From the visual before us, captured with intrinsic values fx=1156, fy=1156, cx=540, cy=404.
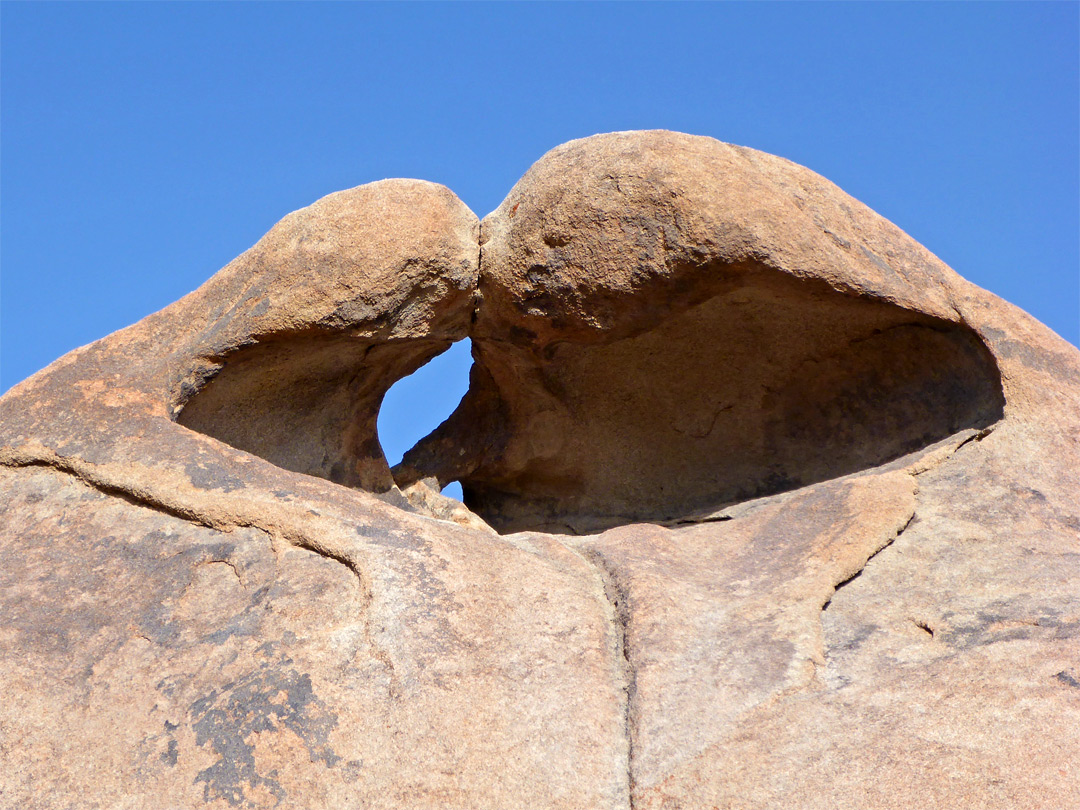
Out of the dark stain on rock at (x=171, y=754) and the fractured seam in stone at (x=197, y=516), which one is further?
the fractured seam in stone at (x=197, y=516)

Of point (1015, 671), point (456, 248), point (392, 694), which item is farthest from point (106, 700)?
point (1015, 671)

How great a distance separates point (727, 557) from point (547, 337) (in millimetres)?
888

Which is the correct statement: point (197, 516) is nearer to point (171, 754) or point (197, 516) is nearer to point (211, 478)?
point (211, 478)

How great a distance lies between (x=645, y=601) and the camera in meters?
2.77

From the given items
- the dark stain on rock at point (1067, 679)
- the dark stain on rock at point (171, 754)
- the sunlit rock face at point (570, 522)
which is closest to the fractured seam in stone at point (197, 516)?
the sunlit rock face at point (570, 522)

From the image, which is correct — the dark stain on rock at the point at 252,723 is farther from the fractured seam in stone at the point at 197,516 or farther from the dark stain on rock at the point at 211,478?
the dark stain on rock at the point at 211,478

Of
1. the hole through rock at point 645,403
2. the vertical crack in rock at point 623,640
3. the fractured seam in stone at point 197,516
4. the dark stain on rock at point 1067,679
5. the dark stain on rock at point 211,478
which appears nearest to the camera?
the dark stain on rock at point 1067,679

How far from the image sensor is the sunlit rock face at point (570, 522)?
227 cm

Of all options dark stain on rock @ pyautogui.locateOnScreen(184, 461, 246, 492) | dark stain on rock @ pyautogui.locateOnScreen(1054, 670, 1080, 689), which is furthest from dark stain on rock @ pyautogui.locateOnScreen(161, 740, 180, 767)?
dark stain on rock @ pyautogui.locateOnScreen(1054, 670, 1080, 689)

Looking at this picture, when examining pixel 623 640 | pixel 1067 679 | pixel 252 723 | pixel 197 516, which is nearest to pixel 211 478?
pixel 197 516

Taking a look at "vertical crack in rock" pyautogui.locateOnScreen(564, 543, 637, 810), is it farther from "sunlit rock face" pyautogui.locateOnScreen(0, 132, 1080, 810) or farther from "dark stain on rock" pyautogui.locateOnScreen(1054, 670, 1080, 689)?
"dark stain on rock" pyautogui.locateOnScreen(1054, 670, 1080, 689)

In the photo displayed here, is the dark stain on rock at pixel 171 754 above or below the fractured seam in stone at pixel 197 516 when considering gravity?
below

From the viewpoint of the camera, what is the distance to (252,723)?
2.32 metres

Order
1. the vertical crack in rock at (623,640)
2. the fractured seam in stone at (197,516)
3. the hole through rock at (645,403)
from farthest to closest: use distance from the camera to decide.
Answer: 1. the hole through rock at (645,403)
2. the fractured seam in stone at (197,516)
3. the vertical crack in rock at (623,640)
